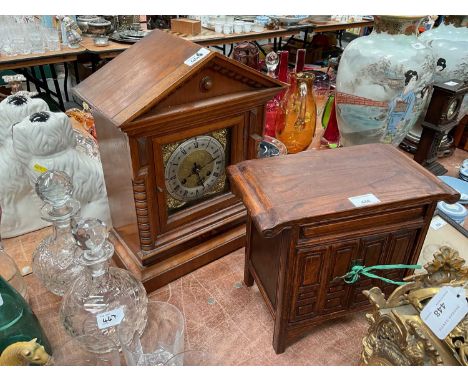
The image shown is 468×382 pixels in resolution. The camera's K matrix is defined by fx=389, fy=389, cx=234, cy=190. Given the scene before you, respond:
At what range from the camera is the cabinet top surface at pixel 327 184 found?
67cm

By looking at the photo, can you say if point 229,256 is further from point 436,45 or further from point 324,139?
point 436,45

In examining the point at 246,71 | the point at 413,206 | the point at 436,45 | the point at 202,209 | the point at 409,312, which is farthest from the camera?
the point at 436,45

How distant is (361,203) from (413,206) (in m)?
0.12

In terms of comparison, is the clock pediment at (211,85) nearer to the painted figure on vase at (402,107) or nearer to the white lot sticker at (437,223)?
the painted figure on vase at (402,107)

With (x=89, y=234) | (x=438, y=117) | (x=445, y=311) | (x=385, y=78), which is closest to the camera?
(x=445, y=311)

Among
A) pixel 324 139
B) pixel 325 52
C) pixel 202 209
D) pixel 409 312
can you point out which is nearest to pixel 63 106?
pixel 324 139

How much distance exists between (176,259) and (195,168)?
23cm

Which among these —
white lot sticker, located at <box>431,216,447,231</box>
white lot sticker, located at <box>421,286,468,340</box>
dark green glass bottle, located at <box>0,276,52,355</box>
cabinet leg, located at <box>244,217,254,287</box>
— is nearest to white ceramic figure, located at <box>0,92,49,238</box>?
dark green glass bottle, located at <box>0,276,52,355</box>

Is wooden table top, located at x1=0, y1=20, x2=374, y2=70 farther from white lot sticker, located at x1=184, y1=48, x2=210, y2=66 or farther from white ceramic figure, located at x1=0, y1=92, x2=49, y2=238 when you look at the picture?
white lot sticker, located at x1=184, y1=48, x2=210, y2=66

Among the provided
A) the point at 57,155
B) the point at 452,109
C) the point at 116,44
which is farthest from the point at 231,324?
the point at 116,44

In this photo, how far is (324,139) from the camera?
154 centimetres

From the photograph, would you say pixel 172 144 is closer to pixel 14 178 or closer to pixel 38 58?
pixel 14 178

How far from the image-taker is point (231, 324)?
2.89ft

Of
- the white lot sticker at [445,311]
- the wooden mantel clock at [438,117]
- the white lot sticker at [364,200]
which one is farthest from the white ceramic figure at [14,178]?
the wooden mantel clock at [438,117]
